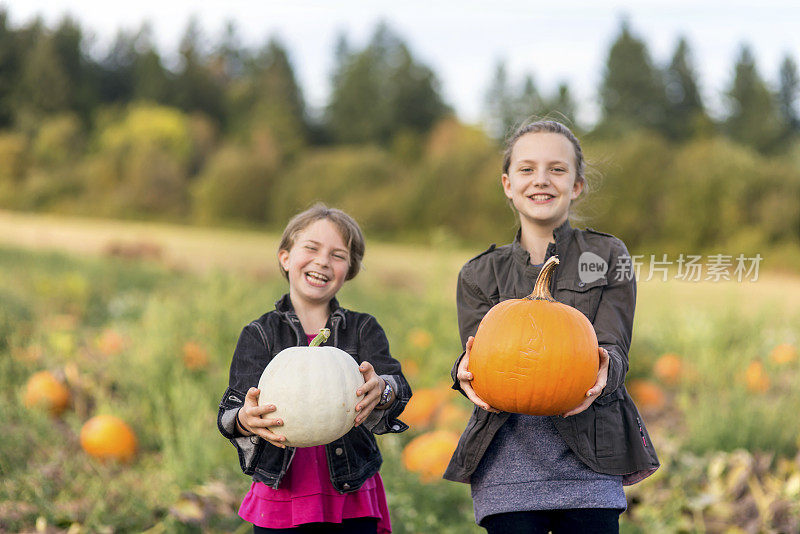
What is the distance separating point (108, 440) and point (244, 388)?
8.27 feet

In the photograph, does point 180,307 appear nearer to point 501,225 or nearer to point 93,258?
point 93,258

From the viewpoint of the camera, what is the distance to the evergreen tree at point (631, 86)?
15945mm

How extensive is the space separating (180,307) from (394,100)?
1366 cm

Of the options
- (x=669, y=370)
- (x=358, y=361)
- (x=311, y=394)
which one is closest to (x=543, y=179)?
(x=358, y=361)

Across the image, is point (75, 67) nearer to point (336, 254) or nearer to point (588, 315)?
point (336, 254)

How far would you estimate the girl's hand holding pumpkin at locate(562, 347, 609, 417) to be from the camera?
6.31 feet

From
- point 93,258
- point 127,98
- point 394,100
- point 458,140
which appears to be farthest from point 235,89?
point 93,258

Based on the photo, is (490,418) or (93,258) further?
(93,258)

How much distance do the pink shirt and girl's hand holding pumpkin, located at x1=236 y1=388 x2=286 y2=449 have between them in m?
0.22

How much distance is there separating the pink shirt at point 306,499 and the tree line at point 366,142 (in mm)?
10623

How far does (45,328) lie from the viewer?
5715 millimetres

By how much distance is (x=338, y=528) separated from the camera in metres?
2.13

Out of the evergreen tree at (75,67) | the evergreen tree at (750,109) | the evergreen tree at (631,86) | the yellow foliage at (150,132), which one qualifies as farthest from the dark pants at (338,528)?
the evergreen tree at (75,67)

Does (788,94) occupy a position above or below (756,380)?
above
